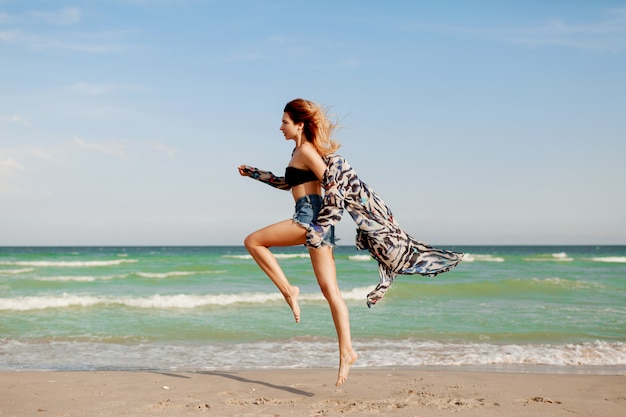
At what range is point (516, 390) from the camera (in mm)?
5699

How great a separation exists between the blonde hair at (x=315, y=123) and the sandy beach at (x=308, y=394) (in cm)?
206

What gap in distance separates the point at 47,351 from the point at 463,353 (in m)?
5.64

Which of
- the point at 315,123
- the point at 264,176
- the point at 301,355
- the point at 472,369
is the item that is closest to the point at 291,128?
the point at 315,123

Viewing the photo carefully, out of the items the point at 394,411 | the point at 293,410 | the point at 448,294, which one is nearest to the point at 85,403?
the point at 293,410

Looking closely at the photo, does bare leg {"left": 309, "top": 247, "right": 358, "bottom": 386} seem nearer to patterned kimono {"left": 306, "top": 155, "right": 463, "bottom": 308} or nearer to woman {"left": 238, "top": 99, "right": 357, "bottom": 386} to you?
woman {"left": 238, "top": 99, "right": 357, "bottom": 386}

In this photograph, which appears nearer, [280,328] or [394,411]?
[394,411]

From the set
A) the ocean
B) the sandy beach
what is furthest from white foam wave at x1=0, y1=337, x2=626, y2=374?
the sandy beach

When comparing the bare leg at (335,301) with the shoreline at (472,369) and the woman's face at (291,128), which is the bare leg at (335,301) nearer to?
the woman's face at (291,128)

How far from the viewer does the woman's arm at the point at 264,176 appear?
5.18 meters

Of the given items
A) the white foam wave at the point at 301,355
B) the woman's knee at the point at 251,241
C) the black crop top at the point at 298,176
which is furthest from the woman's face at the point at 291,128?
the white foam wave at the point at 301,355

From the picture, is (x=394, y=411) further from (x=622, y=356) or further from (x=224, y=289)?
(x=224, y=289)

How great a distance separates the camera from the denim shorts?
4906 mm

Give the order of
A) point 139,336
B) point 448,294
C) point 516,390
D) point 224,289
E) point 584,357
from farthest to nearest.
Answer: point 224,289
point 448,294
point 139,336
point 584,357
point 516,390

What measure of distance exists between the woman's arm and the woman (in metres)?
0.12
